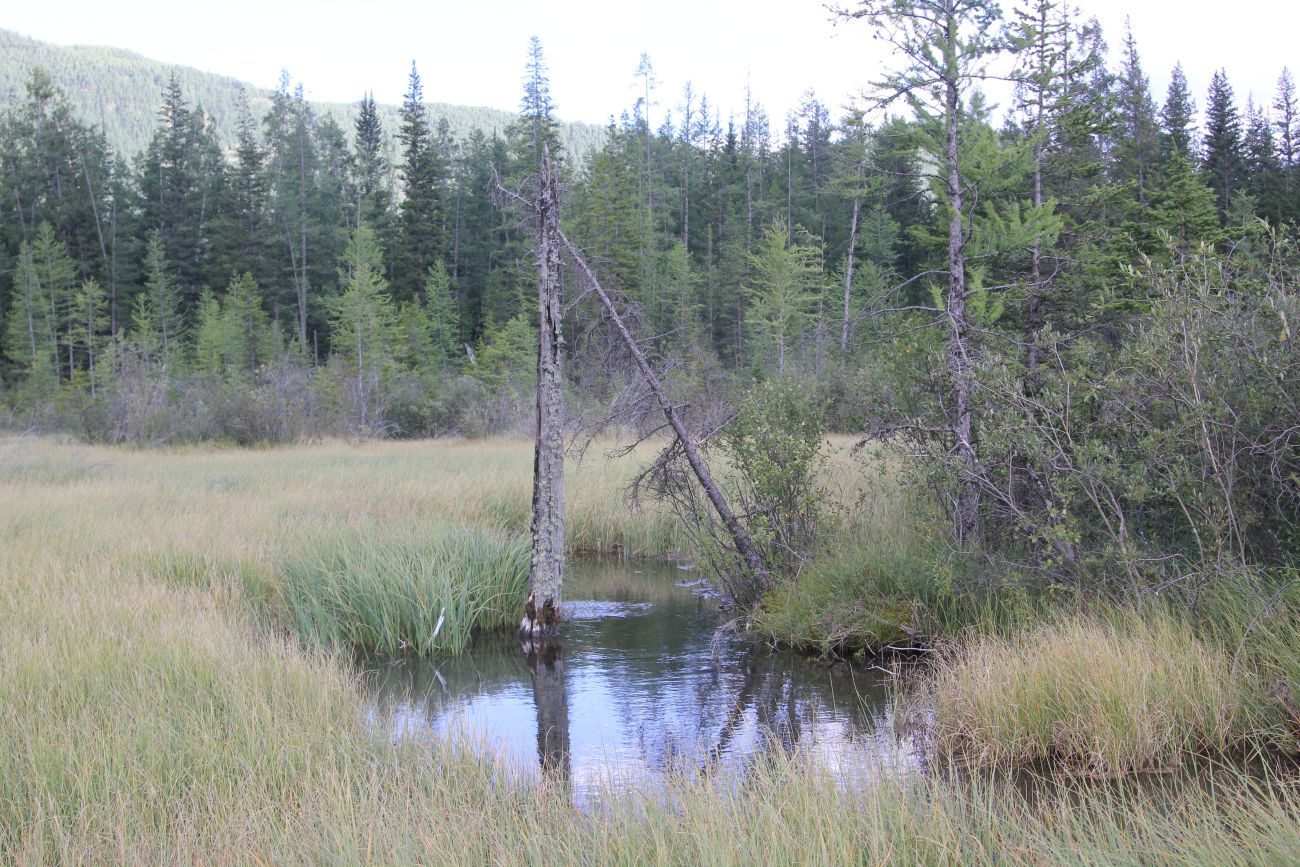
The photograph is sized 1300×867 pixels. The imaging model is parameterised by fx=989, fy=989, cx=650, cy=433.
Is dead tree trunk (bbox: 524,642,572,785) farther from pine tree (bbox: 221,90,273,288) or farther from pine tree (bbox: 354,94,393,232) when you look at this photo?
pine tree (bbox: 221,90,273,288)

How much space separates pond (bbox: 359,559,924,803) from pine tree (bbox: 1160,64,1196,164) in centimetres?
4494

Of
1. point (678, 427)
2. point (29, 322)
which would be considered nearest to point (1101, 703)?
point (678, 427)

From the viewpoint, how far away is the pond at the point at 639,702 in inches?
242

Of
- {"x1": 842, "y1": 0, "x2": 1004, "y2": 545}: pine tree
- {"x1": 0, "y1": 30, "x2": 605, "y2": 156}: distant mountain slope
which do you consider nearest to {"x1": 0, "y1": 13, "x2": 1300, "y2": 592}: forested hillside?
{"x1": 842, "y1": 0, "x2": 1004, "y2": 545}: pine tree

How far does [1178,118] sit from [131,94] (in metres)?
188

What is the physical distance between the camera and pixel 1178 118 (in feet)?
160

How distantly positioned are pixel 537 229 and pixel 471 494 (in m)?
5.94

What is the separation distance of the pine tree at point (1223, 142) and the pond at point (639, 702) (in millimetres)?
51673

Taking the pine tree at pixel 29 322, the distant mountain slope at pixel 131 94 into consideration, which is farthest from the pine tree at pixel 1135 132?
the distant mountain slope at pixel 131 94

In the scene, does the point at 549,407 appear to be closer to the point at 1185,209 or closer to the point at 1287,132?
the point at 1185,209

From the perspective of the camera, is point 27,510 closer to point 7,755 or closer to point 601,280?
point 601,280

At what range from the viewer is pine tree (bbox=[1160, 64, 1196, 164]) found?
4700cm

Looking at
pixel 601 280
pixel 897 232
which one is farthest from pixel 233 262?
pixel 601 280

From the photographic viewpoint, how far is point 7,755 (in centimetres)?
469
